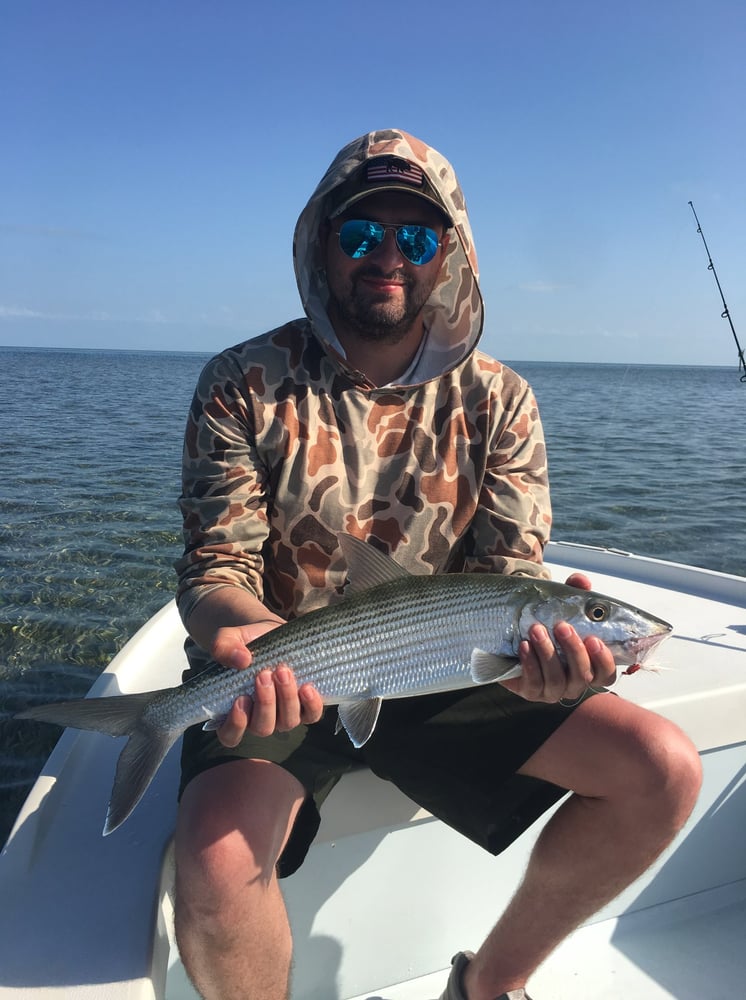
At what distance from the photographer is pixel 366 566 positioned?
280cm

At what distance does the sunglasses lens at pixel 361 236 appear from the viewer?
11.0 ft

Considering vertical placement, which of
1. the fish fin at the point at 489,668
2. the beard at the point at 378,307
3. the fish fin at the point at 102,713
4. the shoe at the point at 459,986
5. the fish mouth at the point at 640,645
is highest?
the beard at the point at 378,307

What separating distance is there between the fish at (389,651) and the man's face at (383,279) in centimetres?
137

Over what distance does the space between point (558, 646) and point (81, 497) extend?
1211 cm

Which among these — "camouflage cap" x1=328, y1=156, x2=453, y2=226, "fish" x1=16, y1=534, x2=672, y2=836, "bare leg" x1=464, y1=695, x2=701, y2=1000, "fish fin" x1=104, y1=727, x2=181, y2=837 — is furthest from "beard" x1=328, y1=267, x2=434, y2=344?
"fish fin" x1=104, y1=727, x2=181, y2=837

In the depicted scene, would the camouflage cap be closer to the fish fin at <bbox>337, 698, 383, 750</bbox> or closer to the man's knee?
the fish fin at <bbox>337, 698, 383, 750</bbox>

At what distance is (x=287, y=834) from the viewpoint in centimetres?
247

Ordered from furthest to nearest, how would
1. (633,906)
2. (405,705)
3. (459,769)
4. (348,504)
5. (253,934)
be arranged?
(633,906), (348,504), (405,705), (459,769), (253,934)

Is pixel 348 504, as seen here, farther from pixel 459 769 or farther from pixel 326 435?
pixel 459 769

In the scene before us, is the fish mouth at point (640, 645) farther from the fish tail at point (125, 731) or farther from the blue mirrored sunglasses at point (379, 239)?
the blue mirrored sunglasses at point (379, 239)

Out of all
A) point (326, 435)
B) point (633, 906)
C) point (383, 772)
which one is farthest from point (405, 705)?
point (633, 906)

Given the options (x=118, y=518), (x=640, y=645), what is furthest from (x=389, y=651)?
(x=118, y=518)

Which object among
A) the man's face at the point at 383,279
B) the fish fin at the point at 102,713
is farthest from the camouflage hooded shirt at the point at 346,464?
the fish fin at the point at 102,713

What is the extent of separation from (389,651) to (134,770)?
913 millimetres
